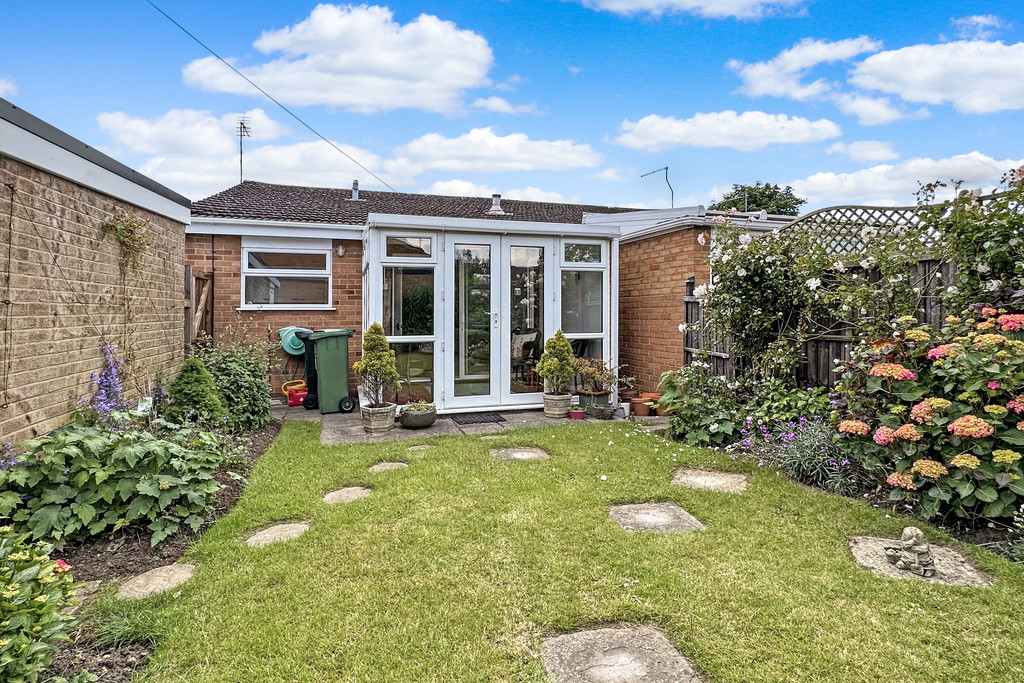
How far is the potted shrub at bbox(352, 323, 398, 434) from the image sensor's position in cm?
605

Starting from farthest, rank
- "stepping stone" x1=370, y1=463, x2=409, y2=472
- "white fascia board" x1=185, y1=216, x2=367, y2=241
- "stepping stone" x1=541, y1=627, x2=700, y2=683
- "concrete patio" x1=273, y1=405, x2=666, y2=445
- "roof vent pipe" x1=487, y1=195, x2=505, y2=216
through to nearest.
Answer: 1. "roof vent pipe" x1=487, y1=195, x2=505, y2=216
2. "white fascia board" x1=185, y1=216, x2=367, y2=241
3. "concrete patio" x1=273, y1=405, x2=666, y2=445
4. "stepping stone" x1=370, y1=463, x2=409, y2=472
5. "stepping stone" x1=541, y1=627, x2=700, y2=683

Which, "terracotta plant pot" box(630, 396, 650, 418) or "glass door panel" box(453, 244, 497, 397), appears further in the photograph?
"terracotta plant pot" box(630, 396, 650, 418)

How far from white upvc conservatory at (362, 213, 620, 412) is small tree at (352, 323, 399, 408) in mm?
484

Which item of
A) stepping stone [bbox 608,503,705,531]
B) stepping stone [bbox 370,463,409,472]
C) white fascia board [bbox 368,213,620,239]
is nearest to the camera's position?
stepping stone [bbox 608,503,705,531]

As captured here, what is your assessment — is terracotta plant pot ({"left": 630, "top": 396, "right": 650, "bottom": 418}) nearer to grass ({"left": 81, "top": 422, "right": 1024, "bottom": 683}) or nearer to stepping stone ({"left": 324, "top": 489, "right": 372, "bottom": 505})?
grass ({"left": 81, "top": 422, "right": 1024, "bottom": 683})

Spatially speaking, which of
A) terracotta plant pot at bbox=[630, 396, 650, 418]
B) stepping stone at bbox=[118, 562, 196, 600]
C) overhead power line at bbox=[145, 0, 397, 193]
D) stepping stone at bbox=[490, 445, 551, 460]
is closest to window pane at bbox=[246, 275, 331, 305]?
overhead power line at bbox=[145, 0, 397, 193]

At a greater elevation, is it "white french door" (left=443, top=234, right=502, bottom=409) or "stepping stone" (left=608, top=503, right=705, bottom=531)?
"white french door" (left=443, top=234, right=502, bottom=409)

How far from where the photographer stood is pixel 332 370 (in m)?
7.35

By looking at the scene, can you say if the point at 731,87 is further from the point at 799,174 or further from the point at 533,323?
the point at 533,323

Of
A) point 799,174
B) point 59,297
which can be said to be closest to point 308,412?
point 59,297

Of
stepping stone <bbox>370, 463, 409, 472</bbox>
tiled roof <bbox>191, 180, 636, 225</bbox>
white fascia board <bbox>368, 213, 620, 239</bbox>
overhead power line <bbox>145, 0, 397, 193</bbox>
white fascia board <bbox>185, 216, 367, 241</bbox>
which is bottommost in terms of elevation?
stepping stone <bbox>370, 463, 409, 472</bbox>

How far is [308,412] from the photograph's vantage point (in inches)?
297

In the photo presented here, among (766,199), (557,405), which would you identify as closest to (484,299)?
(557,405)

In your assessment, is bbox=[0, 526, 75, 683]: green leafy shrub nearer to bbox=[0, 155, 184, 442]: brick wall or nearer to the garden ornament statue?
bbox=[0, 155, 184, 442]: brick wall
